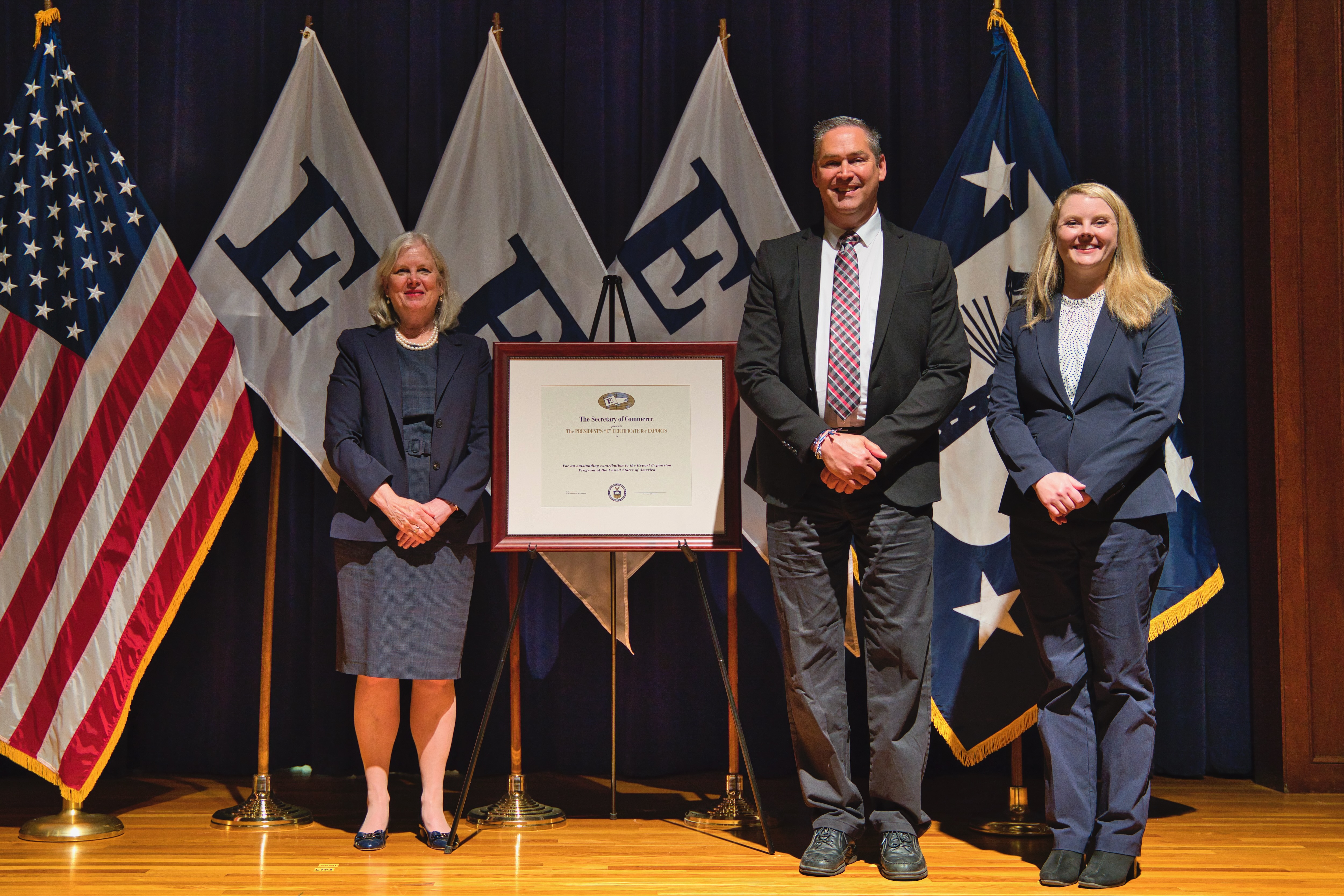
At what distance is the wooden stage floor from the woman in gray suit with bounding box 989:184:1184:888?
Answer: 0.22 metres

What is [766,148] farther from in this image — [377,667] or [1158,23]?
[377,667]

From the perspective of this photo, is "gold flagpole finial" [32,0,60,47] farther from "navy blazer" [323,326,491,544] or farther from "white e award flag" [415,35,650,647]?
"navy blazer" [323,326,491,544]

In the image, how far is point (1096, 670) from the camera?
258cm

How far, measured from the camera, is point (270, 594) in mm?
3275

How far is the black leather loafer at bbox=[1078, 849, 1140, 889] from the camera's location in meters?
2.47

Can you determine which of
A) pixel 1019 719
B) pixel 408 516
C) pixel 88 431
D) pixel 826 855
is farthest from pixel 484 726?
pixel 1019 719

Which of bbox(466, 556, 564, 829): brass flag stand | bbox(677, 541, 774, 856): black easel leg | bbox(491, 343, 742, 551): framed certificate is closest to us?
bbox(677, 541, 774, 856): black easel leg

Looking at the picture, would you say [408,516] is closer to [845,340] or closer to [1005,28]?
[845,340]

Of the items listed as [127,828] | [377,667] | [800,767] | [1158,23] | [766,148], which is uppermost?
[1158,23]

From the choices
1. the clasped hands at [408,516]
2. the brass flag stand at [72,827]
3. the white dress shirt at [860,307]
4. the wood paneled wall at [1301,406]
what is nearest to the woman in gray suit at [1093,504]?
the white dress shirt at [860,307]

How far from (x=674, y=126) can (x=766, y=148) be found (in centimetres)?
33

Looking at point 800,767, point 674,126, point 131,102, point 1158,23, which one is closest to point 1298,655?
point 800,767

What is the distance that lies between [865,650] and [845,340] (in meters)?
0.74

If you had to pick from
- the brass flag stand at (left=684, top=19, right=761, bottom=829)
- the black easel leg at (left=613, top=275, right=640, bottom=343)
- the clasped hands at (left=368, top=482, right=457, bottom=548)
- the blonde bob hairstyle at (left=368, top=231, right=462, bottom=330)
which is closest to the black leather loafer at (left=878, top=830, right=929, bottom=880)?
the brass flag stand at (left=684, top=19, right=761, bottom=829)
